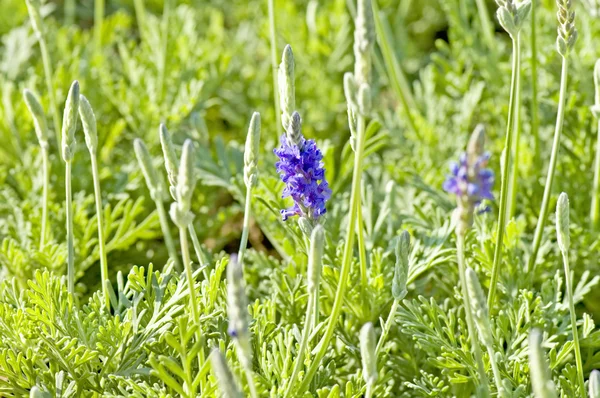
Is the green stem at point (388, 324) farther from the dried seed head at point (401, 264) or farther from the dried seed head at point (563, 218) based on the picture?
the dried seed head at point (563, 218)

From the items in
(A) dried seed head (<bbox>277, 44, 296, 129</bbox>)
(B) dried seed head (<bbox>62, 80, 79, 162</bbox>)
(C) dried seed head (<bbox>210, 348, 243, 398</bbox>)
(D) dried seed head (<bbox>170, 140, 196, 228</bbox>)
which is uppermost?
(B) dried seed head (<bbox>62, 80, 79, 162</bbox>)

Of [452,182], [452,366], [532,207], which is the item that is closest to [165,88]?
[532,207]

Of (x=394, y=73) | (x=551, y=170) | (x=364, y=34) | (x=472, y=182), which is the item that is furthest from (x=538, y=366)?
(x=394, y=73)

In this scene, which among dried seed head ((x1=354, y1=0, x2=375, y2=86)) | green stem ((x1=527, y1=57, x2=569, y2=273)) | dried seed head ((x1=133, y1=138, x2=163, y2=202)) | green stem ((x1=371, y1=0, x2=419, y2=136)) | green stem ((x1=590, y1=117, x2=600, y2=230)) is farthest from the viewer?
green stem ((x1=371, y1=0, x2=419, y2=136))

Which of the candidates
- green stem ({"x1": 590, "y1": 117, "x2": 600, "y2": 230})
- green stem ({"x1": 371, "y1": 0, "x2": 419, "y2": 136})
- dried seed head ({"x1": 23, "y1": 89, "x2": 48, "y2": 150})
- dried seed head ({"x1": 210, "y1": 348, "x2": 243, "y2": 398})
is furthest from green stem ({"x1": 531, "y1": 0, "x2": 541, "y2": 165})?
dried seed head ({"x1": 210, "y1": 348, "x2": 243, "y2": 398})

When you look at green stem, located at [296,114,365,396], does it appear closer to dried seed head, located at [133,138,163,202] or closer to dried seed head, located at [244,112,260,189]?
dried seed head, located at [244,112,260,189]

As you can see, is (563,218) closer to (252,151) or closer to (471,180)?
(471,180)

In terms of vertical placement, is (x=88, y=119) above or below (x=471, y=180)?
above
